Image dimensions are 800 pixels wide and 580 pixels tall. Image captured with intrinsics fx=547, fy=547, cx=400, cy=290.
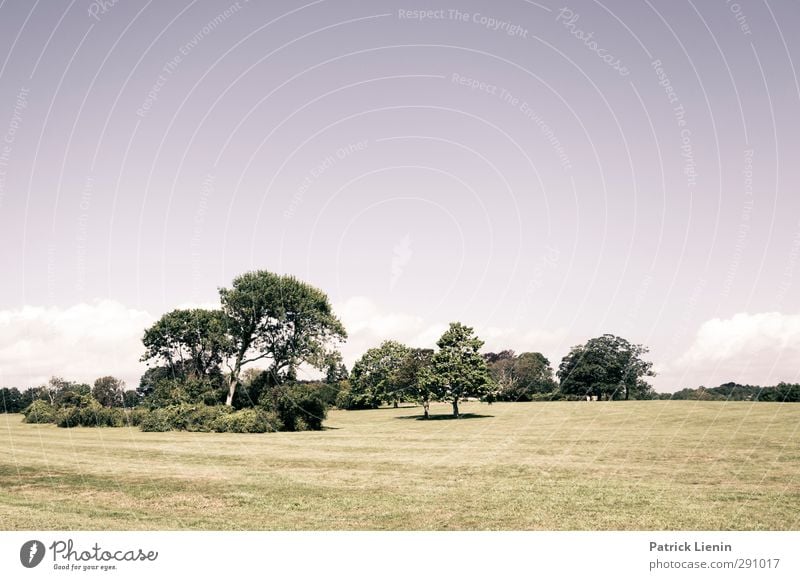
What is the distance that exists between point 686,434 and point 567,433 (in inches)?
391

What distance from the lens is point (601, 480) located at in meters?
24.0

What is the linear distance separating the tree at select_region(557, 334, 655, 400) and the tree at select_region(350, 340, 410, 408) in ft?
144

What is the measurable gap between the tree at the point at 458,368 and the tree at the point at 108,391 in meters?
56.8

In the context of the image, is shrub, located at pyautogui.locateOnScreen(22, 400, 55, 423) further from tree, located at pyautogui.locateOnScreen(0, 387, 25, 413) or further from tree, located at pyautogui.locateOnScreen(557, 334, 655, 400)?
tree, located at pyautogui.locateOnScreen(557, 334, 655, 400)

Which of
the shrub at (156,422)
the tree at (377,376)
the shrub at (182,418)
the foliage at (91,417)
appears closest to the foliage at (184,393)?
the foliage at (91,417)

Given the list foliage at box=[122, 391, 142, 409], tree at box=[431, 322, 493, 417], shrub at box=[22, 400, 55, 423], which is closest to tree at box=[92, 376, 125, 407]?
foliage at box=[122, 391, 142, 409]

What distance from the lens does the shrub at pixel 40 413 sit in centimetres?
7431

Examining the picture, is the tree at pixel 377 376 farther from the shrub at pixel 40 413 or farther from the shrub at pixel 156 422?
the shrub at pixel 40 413

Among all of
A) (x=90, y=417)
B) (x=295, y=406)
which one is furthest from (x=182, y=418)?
(x=90, y=417)

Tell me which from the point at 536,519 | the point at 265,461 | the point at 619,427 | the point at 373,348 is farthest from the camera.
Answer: the point at 373,348

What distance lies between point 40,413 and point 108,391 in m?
22.5

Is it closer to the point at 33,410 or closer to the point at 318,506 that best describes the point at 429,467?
the point at 318,506

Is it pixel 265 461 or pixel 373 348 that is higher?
pixel 373 348

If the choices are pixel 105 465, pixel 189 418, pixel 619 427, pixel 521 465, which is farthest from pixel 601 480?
pixel 189 418
